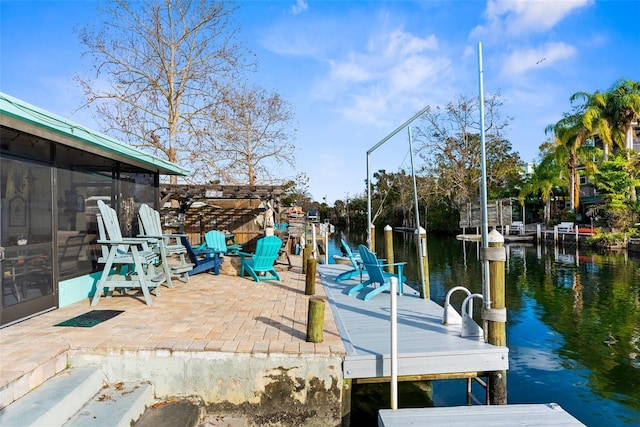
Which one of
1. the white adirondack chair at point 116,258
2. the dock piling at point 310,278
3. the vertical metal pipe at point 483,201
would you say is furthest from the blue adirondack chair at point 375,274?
the white adirondack chair at point 116,258

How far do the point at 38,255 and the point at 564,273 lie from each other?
52.1 feet

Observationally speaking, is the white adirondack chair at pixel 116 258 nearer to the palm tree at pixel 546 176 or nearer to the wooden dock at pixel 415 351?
the wooden dock at pixel 415 351

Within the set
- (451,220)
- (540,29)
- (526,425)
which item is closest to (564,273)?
(540,29)

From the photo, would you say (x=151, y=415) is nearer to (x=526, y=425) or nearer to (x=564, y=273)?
(x=526, y=425)

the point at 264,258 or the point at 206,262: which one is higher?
the point at 264,258

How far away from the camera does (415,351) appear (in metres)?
3.70

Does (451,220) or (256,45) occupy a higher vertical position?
(256,45)

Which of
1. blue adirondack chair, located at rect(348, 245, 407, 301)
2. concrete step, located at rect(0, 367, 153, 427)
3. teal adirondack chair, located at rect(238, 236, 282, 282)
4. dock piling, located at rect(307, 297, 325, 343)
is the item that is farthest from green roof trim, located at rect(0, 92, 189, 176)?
blue adirondack chair, located at rect(348, 245, 407, 301)

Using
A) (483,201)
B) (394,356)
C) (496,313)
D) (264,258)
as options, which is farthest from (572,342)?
(264,258)

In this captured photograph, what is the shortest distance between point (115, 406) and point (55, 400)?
0.45m

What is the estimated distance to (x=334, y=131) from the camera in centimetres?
2034

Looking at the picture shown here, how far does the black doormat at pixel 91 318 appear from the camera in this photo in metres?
4.07

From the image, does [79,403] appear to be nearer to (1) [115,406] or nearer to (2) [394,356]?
(1) [115,406]

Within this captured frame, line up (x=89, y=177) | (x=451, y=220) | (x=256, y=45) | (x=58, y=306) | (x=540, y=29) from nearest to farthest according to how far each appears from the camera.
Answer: (x=58, y=306), (x=89, y=177), (x=540, y=29), (x=256, y=45), (x=451, y=220)
